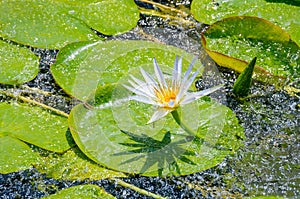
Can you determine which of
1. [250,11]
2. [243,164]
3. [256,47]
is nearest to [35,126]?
[243,164]

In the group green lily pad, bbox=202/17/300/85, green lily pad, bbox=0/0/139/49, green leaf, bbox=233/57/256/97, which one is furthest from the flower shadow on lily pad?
green lily pad, bbox=0/0/139/49

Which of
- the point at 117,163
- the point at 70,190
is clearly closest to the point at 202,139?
the point at 117,163

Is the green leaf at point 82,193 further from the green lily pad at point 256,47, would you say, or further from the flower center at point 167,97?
the green lily pad at point 256,47

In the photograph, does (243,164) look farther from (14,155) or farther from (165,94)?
(14,155)

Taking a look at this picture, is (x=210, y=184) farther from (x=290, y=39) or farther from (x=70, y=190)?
(x=290, y=39)

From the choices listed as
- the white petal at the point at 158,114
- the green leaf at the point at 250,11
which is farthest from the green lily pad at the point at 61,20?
the white petal at the point at 158,114

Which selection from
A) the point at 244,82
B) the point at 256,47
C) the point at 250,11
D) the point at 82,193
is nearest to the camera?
the point at 82,193
